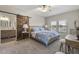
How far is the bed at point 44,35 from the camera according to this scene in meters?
2.28

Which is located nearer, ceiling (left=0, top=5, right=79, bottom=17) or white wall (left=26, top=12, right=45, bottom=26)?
ceiling (left=0, top=5, right=79, bottom=17)

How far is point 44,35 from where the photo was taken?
2316 mm

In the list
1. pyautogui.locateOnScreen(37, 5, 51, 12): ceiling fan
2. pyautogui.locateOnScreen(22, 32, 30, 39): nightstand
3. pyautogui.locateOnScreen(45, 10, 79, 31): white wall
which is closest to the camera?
pyautogui.locateOnScreen(45, 10, 79, 31): white wall

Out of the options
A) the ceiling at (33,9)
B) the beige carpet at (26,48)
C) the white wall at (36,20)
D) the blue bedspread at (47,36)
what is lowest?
the beige carpet at (26,48)

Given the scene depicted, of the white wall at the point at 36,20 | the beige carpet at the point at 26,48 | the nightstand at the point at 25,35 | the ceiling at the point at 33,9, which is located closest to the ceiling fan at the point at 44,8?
the ceiling at the point at 33,9

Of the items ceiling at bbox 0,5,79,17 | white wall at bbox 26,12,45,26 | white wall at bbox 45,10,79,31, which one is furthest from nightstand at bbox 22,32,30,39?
white wall at bbox 45,10,79,31

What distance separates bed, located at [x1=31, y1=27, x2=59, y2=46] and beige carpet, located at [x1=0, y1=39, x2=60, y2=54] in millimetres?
112

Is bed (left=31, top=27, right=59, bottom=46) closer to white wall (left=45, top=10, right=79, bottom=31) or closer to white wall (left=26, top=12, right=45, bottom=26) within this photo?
white wall (left=26, top=12, right=45, bottom=26)

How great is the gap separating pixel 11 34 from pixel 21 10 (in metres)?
0.66

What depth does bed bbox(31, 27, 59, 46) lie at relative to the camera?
2285 mm

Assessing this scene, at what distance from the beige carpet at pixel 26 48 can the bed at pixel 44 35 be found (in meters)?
0.11

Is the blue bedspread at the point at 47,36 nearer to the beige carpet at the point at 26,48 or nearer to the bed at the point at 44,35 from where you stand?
the bed at the point at 44,35

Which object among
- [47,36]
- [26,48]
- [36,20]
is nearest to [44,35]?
[47,36]

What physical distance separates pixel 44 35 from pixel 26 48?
56 cm
